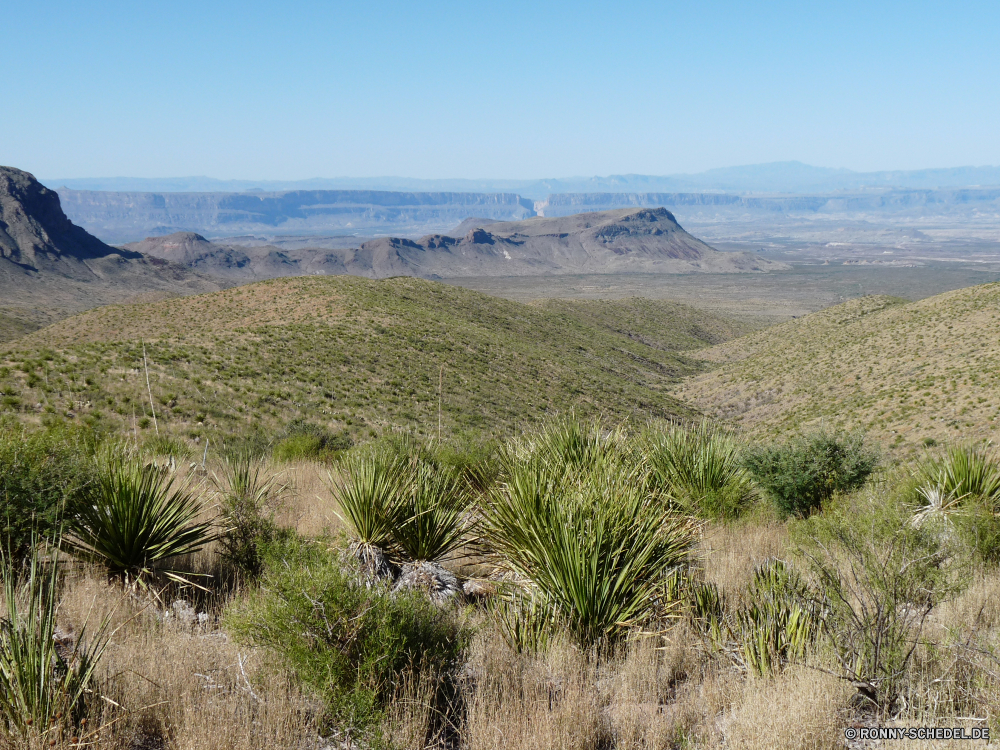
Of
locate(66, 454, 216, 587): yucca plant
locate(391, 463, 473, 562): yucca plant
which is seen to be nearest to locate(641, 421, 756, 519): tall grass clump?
locate(391, 463, 473, 562): yucca plant

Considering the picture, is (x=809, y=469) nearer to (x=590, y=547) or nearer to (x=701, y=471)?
Answer: (x=701, y=471)

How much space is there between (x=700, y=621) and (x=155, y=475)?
4.11 meters

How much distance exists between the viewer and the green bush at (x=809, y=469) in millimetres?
9008

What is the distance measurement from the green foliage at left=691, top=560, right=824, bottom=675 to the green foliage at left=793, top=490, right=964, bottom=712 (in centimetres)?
15

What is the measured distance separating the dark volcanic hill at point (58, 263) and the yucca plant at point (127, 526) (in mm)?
130766

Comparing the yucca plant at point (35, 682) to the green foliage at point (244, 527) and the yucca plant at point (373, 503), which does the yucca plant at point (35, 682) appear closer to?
the green foliage at point (244, 527)

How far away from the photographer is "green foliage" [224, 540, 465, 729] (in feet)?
11.2

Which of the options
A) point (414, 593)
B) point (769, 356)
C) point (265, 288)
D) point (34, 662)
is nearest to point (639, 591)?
point (414, 593)

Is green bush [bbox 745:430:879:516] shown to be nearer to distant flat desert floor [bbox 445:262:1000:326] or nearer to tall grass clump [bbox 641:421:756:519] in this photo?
tall grass clump [bbox 641:421:756:519]

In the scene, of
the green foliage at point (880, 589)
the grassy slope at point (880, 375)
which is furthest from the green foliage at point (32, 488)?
the grassy slope at point (880, 375)

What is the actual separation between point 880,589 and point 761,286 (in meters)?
157

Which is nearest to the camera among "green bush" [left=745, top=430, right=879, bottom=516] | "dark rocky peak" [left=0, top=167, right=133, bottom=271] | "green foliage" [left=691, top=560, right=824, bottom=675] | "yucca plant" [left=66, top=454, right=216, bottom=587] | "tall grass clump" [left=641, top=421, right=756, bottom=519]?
"green foliage" [left=691, top=560, right=824, bottom=675]

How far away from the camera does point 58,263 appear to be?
141 meters

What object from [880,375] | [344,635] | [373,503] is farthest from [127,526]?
[880,375]
